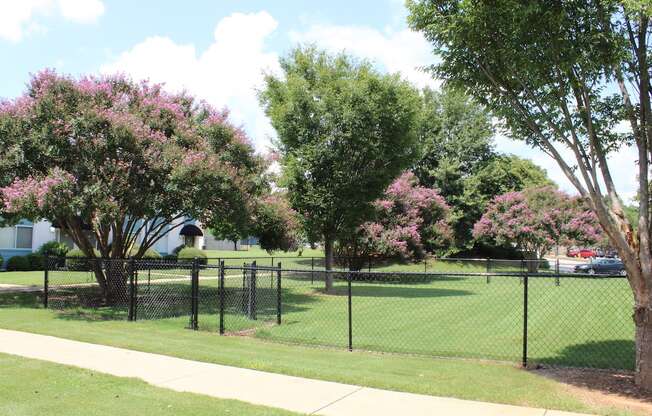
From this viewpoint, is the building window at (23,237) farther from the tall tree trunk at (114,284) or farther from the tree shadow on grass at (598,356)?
the tree shadow on grass at (598,356)

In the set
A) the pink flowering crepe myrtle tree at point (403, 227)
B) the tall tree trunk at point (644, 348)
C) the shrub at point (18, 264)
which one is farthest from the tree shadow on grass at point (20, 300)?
the pink flowering crepe myrtle tree at point (403, 227)

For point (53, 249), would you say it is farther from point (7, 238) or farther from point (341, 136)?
point (341, 136)

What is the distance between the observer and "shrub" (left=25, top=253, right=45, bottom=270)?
30.0 meters

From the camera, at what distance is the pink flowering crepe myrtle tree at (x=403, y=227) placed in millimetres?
29500

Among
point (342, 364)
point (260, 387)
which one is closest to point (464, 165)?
point (342, 364)

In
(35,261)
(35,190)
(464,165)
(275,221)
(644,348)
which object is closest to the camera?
(644,348)

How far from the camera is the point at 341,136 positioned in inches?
782

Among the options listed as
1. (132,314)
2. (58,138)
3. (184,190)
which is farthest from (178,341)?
(58,138)

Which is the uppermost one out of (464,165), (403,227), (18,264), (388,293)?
(464,165)

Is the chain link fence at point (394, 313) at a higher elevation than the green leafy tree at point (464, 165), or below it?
below

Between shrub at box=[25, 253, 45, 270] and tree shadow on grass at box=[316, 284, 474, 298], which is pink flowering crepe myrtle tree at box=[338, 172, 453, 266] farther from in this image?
shrub at box=[25, 253, 45, 270]

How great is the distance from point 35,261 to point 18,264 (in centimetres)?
99

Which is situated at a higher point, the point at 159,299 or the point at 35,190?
the point at 35,190

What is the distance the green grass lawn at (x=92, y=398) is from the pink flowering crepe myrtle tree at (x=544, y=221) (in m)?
31.4
